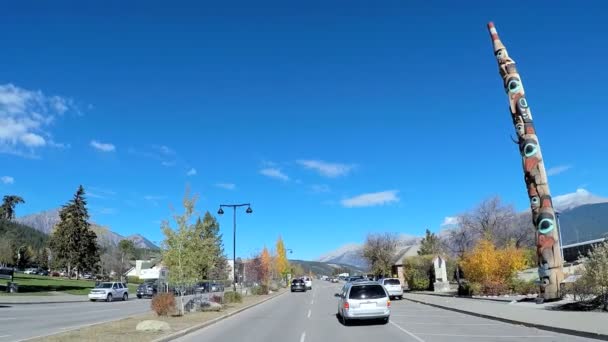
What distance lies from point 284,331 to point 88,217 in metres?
89.2

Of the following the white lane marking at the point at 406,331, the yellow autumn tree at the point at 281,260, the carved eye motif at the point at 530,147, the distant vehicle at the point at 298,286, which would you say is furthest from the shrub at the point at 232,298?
the yellow autumn tree at the point at 281,260

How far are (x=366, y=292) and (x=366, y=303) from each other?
455 millimetres

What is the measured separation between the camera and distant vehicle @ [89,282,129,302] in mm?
47963

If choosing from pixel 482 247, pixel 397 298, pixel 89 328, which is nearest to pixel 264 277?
pixel 397 298

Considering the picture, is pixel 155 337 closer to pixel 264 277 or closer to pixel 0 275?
pixel 0 275

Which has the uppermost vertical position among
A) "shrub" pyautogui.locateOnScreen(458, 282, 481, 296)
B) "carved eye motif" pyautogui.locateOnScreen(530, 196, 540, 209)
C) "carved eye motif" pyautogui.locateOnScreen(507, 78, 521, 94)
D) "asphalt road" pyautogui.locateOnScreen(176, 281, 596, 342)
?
"carved eye motif" pyautogui.locateOnScreen(507, 78, 521, 94)

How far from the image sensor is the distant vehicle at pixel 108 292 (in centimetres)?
4796

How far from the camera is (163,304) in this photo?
79.5 feet

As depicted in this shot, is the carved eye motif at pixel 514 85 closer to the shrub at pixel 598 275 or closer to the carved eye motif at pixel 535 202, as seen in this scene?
the carved eye motif at pixel 535 202

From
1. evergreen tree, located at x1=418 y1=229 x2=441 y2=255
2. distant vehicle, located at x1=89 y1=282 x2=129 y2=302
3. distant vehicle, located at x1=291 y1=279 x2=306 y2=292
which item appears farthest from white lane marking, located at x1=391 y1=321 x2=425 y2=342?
evergreen tree, located at x1=418 y1=229 x2=441 y2=255

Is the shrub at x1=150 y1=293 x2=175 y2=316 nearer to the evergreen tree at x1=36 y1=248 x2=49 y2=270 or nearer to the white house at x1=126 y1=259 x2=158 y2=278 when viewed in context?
the white house at x1=126 y1=259 x2=158 y2=278

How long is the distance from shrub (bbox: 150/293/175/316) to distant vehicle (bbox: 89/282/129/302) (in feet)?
86.7

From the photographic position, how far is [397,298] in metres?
42.3

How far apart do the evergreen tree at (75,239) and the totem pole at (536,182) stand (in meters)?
83.8
